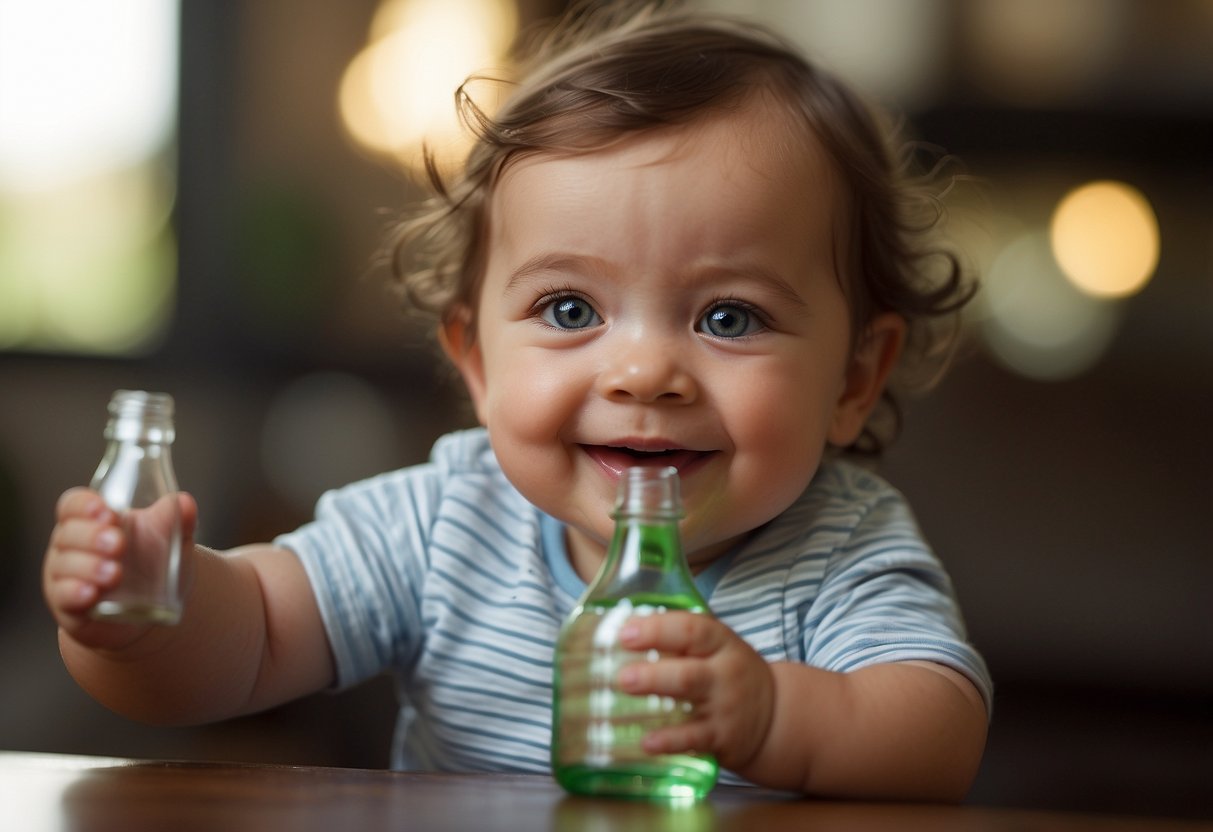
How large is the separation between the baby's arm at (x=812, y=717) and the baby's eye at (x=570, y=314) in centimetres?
29

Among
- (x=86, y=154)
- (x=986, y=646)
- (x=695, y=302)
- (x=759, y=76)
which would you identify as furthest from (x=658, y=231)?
(x=86, y=154)

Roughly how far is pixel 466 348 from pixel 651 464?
0.30m

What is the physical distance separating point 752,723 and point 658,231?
0.33 metres

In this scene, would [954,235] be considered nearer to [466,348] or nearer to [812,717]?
[466,348]

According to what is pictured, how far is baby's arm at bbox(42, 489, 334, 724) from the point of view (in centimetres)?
66

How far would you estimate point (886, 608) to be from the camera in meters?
0.87

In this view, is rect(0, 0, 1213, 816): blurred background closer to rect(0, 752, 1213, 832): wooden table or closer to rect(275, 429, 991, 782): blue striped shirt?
rect(275, 429, 991, 782): blue striped shirt

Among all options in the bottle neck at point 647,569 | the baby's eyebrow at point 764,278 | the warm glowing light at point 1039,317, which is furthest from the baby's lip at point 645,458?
the warm glowing light at point 1039,317

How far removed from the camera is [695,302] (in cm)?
88

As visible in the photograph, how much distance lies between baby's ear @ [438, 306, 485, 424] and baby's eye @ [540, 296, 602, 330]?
0.62 ft

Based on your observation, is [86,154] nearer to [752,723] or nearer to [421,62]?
[421,62]

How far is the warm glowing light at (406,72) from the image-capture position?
2857 mm

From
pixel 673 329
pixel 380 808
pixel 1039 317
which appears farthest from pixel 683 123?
pixel 1039 317

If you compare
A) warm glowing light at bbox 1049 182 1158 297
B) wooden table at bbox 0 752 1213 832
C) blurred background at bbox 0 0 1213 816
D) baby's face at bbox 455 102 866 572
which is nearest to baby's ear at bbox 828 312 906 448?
baby's face at bbox 455 102 866 572
